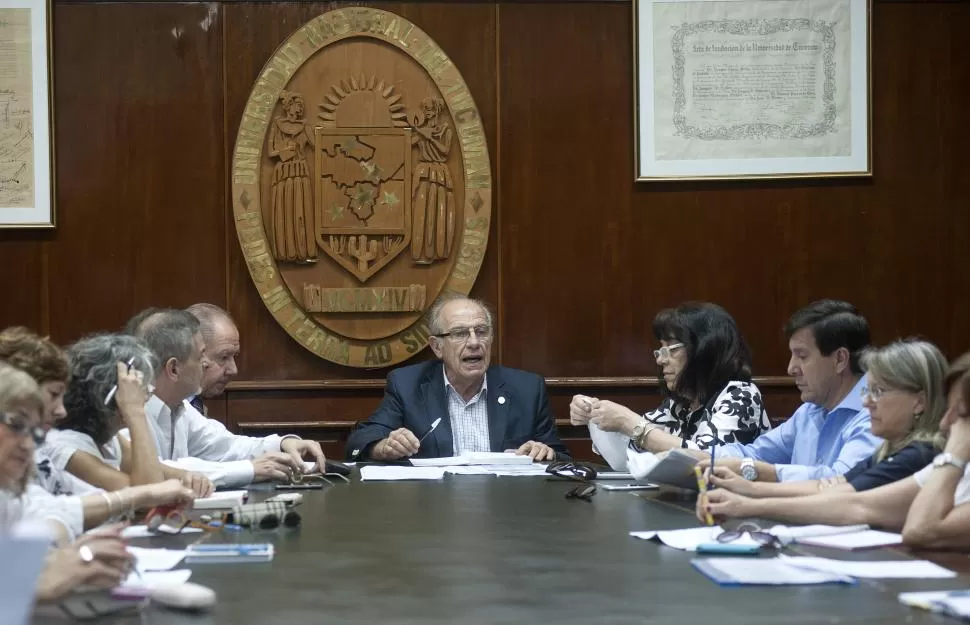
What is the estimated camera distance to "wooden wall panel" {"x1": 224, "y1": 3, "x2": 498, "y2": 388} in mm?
5551

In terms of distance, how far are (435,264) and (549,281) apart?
1.74ft

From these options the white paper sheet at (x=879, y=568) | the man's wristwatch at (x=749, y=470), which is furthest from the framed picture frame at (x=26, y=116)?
the white paper sheet at (x=879, y=568)

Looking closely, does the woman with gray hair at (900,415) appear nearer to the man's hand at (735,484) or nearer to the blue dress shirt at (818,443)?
the man's hand at (735,484)

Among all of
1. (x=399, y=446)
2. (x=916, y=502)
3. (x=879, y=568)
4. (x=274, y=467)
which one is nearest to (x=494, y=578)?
(x=879, y=568)

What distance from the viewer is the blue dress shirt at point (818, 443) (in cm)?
384

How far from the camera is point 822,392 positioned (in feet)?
13.7

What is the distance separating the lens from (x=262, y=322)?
5.62 metres

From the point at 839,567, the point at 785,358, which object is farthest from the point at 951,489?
the point at 785,358

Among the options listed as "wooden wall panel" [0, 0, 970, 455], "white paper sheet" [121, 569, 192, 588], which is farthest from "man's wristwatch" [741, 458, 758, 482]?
"white paper sheet" [121, 569, 192, 588]

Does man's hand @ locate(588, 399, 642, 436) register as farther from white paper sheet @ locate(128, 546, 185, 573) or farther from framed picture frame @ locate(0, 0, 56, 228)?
framed picture frame @ locate(0, 0, 56, 228)

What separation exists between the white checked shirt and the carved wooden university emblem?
1.44ft

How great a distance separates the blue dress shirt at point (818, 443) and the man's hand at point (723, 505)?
0.76 m

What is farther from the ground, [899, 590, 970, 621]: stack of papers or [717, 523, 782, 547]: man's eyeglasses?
[899, 590, 970, 621]: stack of papers

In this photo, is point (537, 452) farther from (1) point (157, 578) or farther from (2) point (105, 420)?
(1) point (157, 578)
